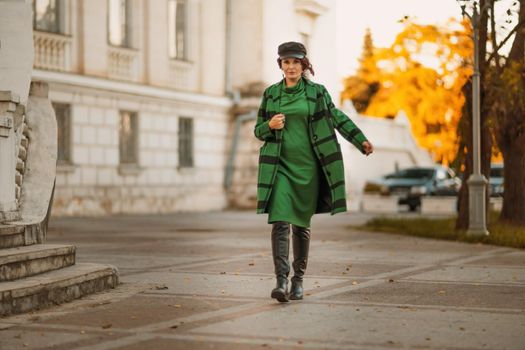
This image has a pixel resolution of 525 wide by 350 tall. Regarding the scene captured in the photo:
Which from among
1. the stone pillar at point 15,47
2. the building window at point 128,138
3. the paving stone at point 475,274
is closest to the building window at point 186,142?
the building window at point 128,138

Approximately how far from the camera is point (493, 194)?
36500 millimetres

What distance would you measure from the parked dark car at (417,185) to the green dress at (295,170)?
29911 millimetres

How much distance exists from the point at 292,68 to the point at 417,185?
30.6 metres

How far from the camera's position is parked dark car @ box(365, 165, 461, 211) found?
39.0m

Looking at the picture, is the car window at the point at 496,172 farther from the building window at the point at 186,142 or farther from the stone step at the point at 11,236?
the stone step at the point at 11,236

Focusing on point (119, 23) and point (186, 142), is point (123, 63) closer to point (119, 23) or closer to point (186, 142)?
point (119, 23)

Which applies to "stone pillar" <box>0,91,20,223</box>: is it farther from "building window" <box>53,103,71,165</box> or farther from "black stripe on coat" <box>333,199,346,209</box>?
"building window" <box>53,103,71,165</box>

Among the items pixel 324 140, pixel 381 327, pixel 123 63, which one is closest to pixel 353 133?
pixel 324 140

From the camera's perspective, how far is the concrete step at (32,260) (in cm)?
859

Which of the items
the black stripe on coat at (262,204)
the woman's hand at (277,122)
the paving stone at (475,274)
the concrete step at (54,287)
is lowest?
the paving stone at (475,274)

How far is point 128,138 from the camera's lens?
106 ft

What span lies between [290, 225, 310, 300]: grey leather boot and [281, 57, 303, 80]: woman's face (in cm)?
120

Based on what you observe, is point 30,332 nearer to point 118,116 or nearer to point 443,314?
point 443,314

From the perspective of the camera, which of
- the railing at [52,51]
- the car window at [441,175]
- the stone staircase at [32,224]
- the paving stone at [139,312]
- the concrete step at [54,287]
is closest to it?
the paving stone at [139,312]
